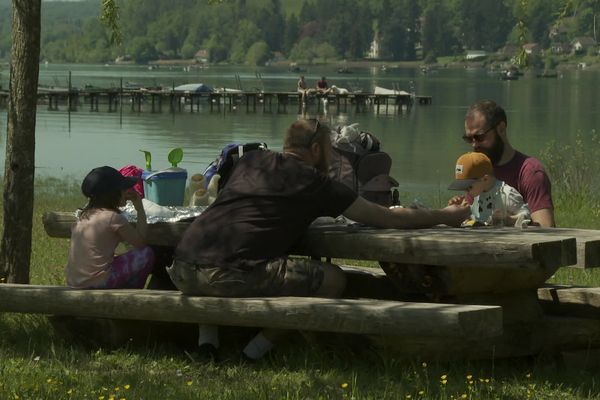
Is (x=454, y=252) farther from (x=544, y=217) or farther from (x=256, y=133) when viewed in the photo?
(x=256, y=133)

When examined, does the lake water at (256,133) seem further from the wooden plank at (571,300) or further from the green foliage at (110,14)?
the wooden plank at (571,300)

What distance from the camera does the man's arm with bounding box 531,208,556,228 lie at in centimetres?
796

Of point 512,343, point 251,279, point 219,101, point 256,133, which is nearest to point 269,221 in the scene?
point 251,279

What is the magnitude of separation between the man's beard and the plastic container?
206 centimetres

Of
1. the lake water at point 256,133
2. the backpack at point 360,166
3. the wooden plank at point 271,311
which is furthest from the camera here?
the lake water at point 256,133

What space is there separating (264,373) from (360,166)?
60.5 inches

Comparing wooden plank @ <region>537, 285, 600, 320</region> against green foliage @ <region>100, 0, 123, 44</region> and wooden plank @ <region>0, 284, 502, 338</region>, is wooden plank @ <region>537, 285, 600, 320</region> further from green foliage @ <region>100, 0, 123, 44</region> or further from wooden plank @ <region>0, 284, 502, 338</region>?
green foliage @ <region>100, 0, 123, 44</region>

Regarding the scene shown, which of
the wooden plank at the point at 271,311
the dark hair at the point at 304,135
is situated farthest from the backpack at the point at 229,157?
the wooden plank at the point at 271,311

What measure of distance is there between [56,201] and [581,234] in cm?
1669

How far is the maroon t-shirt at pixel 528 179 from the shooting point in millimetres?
8086

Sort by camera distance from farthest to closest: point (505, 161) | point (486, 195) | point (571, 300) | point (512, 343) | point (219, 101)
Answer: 1. point (219, 101)
2. point (505, 161)
3. point (571, 300)
4. point (486, 195)
5. point (512, 343)

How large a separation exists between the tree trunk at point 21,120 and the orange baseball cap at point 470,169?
3.02 m

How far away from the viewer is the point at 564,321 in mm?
7430

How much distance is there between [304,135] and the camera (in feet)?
23.3
